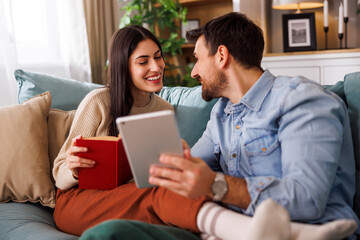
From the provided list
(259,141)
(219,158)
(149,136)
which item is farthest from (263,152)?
(149,136)

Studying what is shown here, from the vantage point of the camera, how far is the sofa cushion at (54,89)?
6.20 feet

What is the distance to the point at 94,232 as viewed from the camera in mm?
929

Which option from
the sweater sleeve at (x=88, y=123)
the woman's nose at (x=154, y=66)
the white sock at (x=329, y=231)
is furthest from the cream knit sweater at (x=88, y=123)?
the white sock at (x=329, y=231)

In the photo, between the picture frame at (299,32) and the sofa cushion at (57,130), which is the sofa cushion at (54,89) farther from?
the picture frame at (299,32)

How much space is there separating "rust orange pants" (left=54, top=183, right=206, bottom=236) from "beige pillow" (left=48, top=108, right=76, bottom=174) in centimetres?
25

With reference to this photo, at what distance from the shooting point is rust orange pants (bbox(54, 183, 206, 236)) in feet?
3.69

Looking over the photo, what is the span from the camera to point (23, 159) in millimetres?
1594

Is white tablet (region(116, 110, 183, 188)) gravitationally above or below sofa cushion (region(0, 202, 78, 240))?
above

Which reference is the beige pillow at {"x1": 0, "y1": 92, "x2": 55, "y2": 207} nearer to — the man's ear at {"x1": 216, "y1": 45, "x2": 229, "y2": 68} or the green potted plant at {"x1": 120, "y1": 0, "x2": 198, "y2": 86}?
the man's ear at {"x1": 216, "y1": 45, "x2": 229, "y2": 68}

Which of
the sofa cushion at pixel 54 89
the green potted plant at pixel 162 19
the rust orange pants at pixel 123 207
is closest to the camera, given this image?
the rust orange pants at pixel 123 207

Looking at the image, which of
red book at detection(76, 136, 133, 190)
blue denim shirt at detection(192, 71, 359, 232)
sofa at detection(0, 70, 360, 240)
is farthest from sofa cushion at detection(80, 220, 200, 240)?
red book at detection(76, 136, 133, 190)

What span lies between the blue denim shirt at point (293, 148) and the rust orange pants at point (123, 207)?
182 mm

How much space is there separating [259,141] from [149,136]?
411 millimetres

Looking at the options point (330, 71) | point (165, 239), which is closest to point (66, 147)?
point (165, 239)
